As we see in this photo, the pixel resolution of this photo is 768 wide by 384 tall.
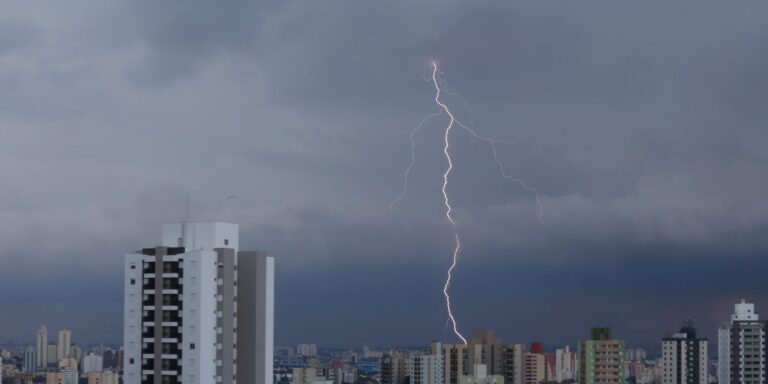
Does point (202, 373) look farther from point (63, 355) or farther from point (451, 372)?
point (63, 355)

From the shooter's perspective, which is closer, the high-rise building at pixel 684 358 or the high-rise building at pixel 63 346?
the high-rise building at pixel 684 358

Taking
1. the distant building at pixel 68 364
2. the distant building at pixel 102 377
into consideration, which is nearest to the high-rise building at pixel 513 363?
the distant building at pixel 102 377

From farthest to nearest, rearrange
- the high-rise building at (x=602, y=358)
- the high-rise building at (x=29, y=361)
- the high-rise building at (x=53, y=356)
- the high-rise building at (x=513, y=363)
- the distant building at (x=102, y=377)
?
the high-rise building at (x=53, y=356) → the high-rise building at (x=29, y=361) → the high-rise building at (x=513, y=363) → the distant building at (x=102, y=377) → the high-rise building at (x=602, y=358)

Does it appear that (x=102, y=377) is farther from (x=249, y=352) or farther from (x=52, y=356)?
(x=249, y=352)

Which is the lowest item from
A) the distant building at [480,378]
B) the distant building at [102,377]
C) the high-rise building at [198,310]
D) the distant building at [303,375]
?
the distant building at [102,377]

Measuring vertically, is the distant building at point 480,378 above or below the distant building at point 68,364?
above

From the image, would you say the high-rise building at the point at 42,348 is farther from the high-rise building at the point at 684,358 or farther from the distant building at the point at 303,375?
the high-rise building at the point at 684,358

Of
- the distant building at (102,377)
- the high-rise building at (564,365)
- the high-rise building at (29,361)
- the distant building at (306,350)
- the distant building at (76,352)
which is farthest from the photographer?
the high-rise building at (29,361)
